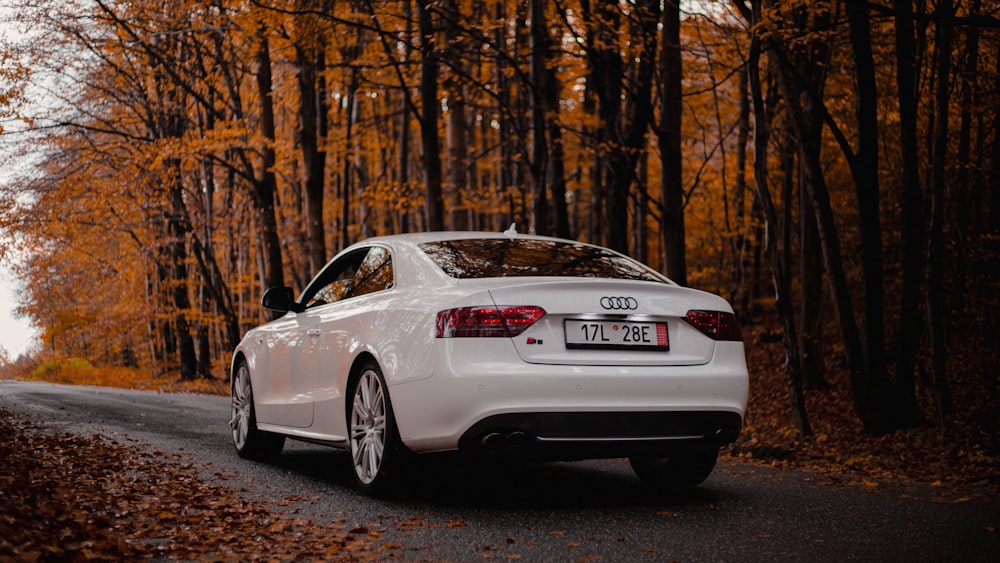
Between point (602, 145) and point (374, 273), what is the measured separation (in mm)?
7918

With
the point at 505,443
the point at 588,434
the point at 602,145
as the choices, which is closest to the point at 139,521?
the point at 505,443

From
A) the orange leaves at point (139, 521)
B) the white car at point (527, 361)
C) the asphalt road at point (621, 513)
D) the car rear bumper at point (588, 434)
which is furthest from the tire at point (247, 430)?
the car rear bumper at point (588, 434)

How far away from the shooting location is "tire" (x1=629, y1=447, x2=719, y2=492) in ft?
20.0

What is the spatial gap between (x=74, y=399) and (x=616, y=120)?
10.1 m

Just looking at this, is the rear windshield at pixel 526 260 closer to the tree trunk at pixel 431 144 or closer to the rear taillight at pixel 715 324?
the rear taillight at pixel 715 324

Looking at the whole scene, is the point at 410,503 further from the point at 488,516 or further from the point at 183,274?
the point at 183,274

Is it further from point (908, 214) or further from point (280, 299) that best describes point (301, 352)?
point (908, 214)

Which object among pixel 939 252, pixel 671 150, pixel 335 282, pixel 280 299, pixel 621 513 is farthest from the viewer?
pixel 671 150

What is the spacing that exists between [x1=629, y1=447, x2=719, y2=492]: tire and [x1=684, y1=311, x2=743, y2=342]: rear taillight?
781 mm

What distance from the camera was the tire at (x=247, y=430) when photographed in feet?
25.8

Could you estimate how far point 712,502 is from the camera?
18.7 feet

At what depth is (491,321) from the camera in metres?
5.03

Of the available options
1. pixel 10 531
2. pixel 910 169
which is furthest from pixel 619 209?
pixel 10 531

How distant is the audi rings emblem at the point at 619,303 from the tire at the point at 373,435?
1361 mm
